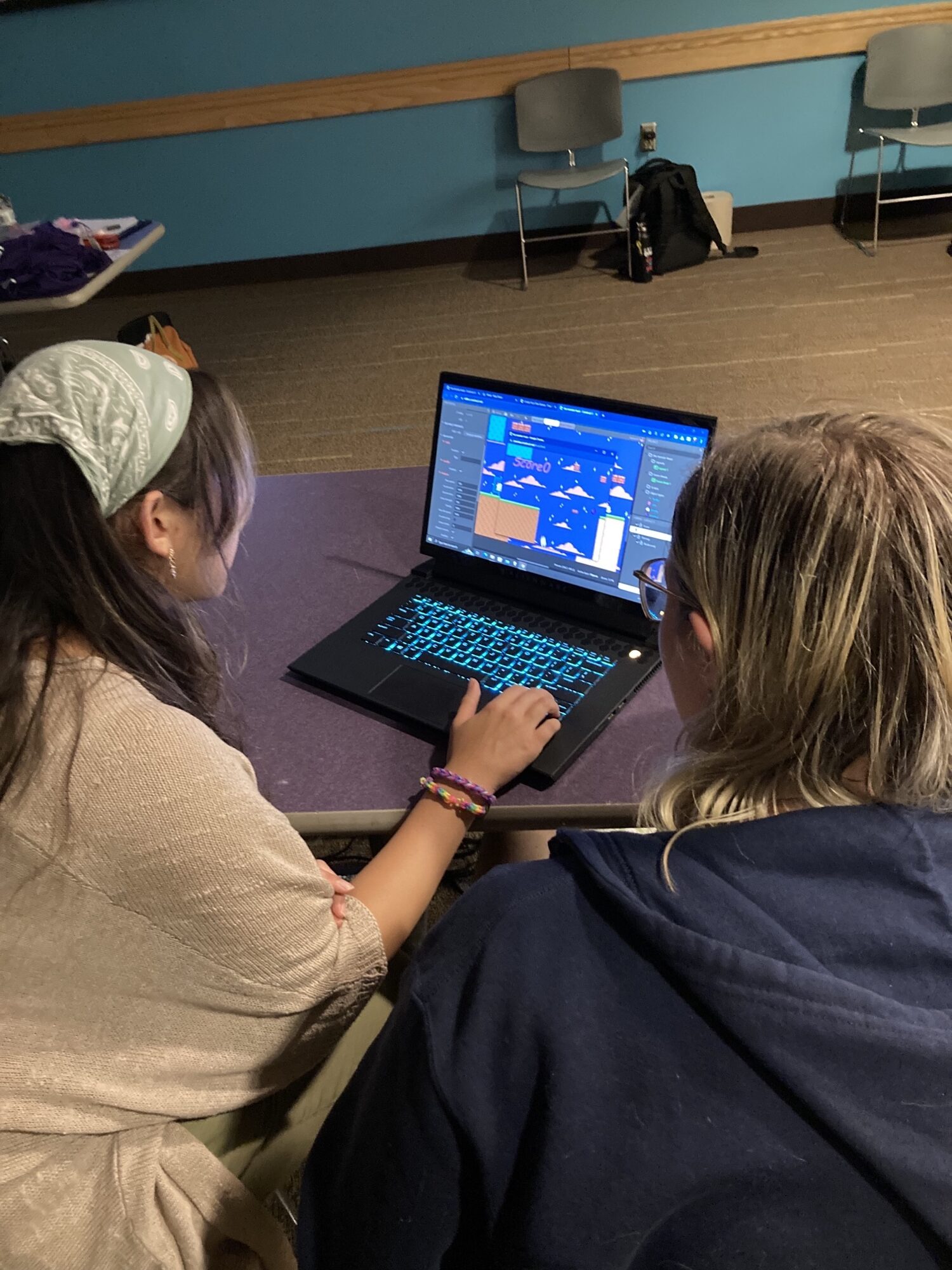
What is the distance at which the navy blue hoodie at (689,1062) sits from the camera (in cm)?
51

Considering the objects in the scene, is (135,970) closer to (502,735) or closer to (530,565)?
(502,735)

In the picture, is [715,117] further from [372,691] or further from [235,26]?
[372,691]

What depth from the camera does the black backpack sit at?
14.2ft

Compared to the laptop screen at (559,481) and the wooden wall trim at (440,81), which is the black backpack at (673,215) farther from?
the laptop screen at (559,481)

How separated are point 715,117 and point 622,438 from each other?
4.16m

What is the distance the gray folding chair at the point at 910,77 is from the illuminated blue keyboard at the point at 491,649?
390 centimetres

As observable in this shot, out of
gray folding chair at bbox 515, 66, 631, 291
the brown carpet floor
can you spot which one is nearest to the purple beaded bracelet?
the brown carpet floor

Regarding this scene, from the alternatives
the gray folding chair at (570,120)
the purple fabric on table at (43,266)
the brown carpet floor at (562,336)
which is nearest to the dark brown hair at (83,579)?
the brown carpet floor at (562,336)

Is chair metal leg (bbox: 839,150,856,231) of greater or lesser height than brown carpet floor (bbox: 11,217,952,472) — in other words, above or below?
above

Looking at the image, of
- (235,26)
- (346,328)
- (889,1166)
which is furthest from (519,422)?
(235,26)

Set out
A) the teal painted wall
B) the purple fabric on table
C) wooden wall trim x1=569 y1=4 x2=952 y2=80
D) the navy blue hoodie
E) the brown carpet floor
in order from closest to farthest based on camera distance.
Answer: the navy blue hoodie → the purple fabric on table → the brown carpet floor → wooden wall trim x1=569 y1=4 x2=952 y2=80 → the teal painted wall

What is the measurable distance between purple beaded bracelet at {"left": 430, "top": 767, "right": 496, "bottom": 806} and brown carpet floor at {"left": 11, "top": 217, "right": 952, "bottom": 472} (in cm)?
228

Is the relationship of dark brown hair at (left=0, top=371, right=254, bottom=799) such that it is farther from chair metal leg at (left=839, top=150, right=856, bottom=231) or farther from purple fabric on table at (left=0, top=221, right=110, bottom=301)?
chair metal leg at (left=839, top=150, right=856, bottom=231)

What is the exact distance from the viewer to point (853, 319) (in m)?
3.74
